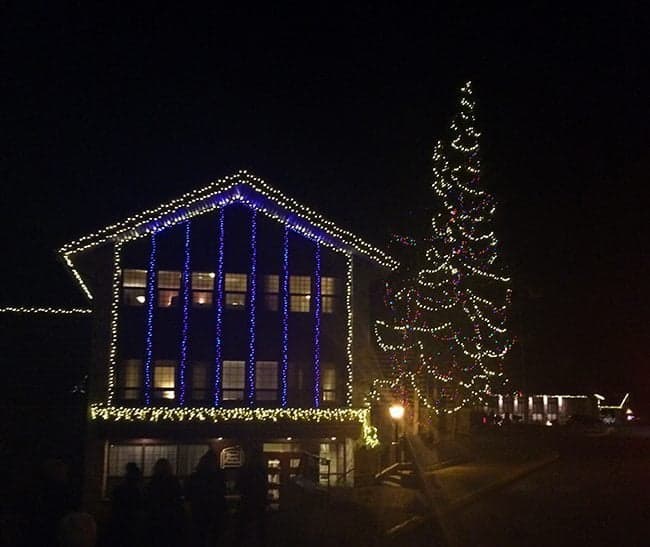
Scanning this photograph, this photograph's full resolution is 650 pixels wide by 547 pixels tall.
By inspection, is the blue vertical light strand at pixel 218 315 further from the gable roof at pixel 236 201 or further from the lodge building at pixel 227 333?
the gable roof at pixel 236 201

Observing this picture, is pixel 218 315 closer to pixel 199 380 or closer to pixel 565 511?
pixel 199 380

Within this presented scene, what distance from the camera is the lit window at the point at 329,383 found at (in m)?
27.6

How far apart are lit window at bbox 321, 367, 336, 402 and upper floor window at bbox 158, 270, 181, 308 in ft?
17.8

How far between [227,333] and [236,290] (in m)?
1.47

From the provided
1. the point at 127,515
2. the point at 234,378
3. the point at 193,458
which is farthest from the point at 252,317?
the point at 127,515

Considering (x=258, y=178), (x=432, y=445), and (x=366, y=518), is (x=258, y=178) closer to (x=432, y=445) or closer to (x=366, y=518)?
(x=432, y=445)

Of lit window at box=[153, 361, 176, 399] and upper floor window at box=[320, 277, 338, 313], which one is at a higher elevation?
upper floor window at box=[320, 277, 338, 313]

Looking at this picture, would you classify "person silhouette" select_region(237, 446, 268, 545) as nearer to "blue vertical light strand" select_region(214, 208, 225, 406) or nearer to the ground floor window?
the ground floor window

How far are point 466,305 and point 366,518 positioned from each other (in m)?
21.7

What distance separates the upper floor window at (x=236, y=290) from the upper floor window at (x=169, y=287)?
5.19 ft

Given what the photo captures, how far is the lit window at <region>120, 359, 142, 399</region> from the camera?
85.7 ft

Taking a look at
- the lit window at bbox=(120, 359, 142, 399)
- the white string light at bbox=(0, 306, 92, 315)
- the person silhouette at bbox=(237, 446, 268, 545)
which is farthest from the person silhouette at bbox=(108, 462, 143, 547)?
the white string light at bbox=(0, 306, 92, 315)

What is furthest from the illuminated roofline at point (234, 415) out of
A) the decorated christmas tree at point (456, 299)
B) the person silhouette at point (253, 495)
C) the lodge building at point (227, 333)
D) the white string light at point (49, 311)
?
the person silhouette at point (253, 495)

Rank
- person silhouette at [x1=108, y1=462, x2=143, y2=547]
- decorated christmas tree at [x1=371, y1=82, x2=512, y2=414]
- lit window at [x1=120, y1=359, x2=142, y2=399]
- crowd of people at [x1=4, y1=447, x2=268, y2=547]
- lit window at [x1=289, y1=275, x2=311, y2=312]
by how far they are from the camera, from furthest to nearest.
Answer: decorated christmas tree at [x1=371, y1=82, x2=512, y2=414], lit window at [x1=289, y1=275, x2=311, y2=312], lit window at [x1=120, y1=359, x2=142, y2=399], person silhouette at [x1=108, y1=462, x2=143, y2=547], crowd of people at [x1=4, y1=447, x2=268, y2=547]
